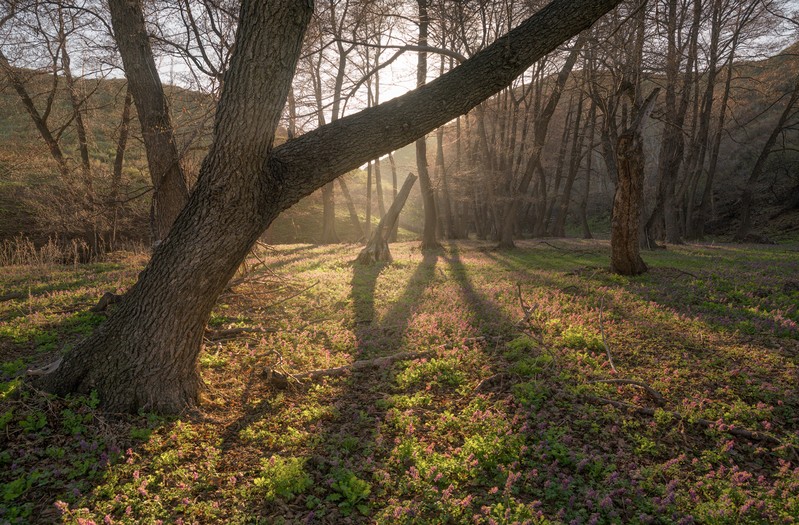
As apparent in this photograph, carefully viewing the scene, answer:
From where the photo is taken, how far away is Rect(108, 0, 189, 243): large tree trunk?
7457mm

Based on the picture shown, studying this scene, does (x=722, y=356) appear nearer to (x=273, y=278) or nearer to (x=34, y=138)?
(x=273, y=278)

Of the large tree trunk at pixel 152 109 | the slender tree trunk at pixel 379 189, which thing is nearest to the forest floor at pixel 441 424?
the large tree trunk at pixel 152 109

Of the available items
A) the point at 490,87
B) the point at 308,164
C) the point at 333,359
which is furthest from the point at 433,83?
the point at 333,359

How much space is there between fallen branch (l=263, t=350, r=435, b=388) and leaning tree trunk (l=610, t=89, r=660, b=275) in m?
7.92

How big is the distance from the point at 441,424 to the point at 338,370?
197 cm

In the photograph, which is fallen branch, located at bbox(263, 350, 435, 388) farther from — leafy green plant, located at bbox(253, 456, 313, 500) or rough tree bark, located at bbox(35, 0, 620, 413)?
leafy green plant, located at bbox(253, 456, 313, 500)

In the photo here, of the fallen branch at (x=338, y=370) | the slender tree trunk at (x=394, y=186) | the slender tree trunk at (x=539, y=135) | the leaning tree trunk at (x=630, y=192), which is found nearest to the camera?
the fallen branch at (x=338, y=370)

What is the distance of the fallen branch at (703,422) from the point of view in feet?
13.7

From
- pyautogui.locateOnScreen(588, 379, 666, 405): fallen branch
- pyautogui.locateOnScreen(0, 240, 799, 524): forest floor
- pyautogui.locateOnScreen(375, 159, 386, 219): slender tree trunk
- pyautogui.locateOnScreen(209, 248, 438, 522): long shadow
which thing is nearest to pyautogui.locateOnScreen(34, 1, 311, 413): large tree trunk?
pyautogui.locateOnScreen(0, 240, 799, 524): forest floor

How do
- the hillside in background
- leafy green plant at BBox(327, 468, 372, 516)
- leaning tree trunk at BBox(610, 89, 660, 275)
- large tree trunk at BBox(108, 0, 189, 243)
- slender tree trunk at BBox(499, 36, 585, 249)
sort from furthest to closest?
slender tree trunk at BBox(499, 36, 585, 249) < the hillside in background < leaning tree trunk at BBox(610, 89, 660, 275) < large tree trunk at BBox(108, 0, 189, 243) < leafy green plant at BBox(327, 468, 372, 516)

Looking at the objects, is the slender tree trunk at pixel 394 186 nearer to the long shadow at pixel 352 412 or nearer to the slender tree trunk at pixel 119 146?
the slender tree trunk at pixel 119 146

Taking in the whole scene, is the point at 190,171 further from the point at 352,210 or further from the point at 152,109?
the point at 352,210

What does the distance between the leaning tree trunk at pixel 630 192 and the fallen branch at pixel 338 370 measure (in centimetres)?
792

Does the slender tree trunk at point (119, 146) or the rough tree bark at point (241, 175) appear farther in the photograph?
the slender tree trunk at point (119, 146)
